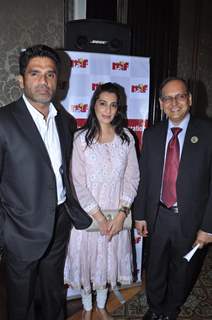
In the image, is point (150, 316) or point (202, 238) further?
point (150, 316)

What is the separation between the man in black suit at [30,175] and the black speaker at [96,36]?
0.59 m

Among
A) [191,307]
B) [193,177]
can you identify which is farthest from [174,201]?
[191,307]

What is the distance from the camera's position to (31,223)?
5.06 ft

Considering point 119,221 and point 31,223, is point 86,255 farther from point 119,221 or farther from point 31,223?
point 31,223

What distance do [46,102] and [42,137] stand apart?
18 cm

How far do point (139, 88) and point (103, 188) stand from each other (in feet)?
2.89

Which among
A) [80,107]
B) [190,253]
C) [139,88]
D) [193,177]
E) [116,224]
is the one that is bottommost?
[190,253]

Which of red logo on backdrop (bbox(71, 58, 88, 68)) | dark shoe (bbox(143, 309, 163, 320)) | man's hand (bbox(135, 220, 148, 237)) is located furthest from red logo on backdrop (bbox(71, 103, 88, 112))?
dark shoe (bbox(143, 309, 163, 320))

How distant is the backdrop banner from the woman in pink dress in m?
0.30

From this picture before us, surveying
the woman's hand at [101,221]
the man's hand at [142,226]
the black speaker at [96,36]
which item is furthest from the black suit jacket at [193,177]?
the black speaker at [96,36]

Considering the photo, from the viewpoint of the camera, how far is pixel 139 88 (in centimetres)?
233

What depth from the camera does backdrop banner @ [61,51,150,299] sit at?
2148mm

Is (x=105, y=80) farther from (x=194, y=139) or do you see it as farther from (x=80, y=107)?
(x=194, y=139)

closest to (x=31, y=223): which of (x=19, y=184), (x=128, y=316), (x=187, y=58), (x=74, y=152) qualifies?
(x=19, y=184)
